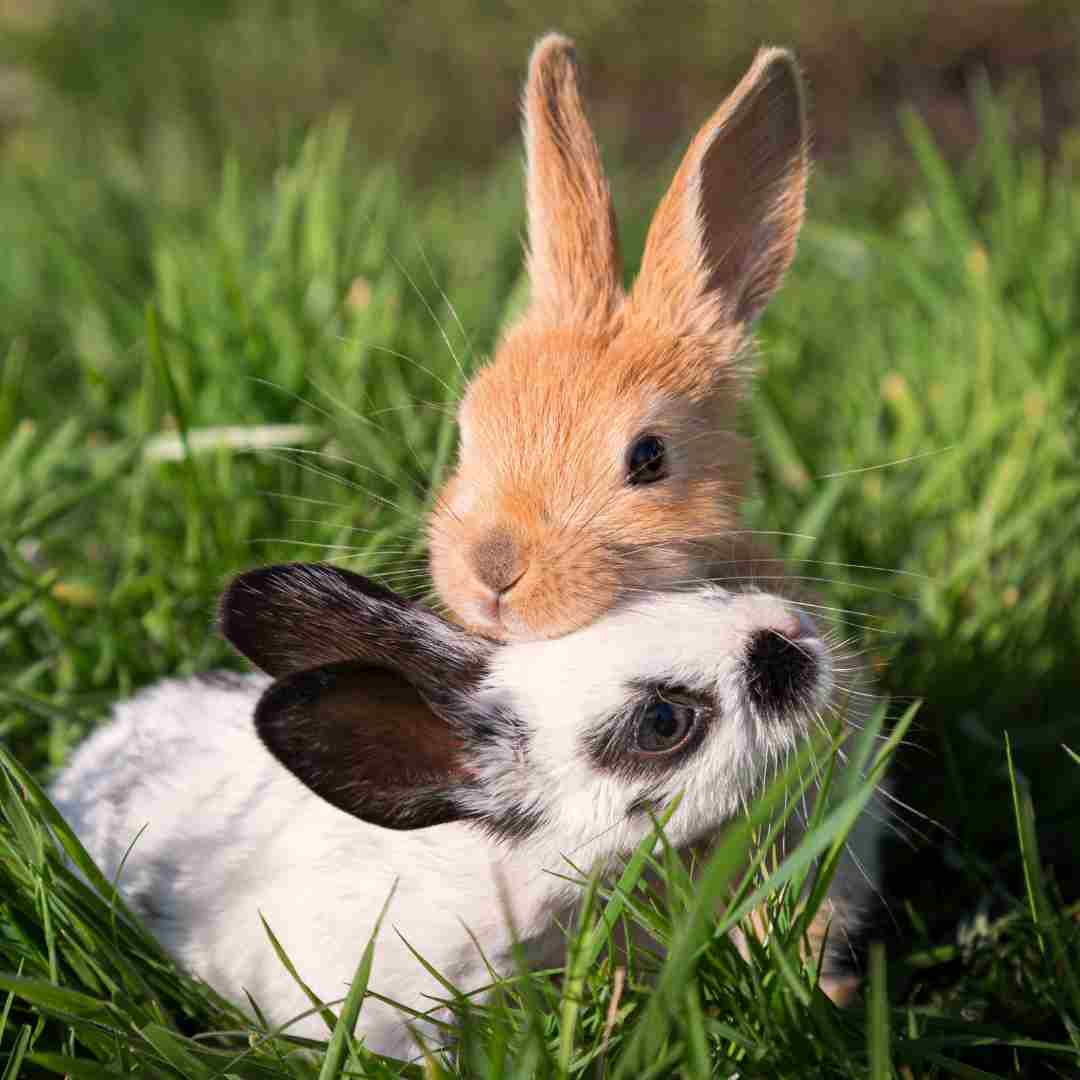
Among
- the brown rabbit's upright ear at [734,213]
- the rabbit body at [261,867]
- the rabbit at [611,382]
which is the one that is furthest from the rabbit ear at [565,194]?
the rabbit body at [261,867]

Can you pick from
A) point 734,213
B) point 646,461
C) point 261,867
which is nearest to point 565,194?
point 734,213

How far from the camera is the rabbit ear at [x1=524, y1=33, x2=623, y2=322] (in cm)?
296

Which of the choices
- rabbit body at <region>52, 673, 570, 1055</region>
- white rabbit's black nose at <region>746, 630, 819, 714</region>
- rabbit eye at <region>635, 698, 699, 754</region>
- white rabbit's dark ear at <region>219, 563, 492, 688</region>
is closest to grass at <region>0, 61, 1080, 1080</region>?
rabbit body at <region>52, 673, 570, 1055</region>

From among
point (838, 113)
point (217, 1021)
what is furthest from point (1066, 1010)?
point (838, 113)

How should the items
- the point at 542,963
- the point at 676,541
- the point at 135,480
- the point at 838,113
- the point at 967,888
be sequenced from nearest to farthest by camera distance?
the point at 542,963 → the point at 676,541 → the point at 967,888 → the point at 135,480 → the point at 838,113

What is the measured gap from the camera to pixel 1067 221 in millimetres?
4637

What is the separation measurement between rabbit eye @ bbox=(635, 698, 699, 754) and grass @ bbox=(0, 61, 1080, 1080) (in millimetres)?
249

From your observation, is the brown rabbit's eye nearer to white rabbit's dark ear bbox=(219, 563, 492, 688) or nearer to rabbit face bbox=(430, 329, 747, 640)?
rabbit face bbox=(430, 329, 747, 640)

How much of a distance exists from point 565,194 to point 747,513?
1.07 m

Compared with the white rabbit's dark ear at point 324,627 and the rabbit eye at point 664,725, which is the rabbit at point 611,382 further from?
the rabbit eye at point 664,725

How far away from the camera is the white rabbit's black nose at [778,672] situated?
7.14 ft

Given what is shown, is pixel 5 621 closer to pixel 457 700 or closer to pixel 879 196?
pixel 457 700

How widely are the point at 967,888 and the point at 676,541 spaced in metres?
1.09

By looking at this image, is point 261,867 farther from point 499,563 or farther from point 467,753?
point 499,563
